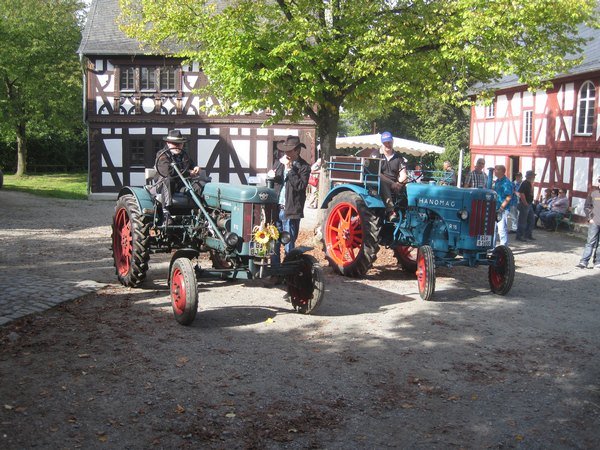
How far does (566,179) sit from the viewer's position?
22109mm

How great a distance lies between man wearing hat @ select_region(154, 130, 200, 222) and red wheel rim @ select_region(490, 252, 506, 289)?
4225 millimetres

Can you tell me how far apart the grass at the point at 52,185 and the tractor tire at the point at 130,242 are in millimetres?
16059

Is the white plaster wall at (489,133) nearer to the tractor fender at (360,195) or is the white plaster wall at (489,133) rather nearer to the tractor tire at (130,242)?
the tractor fender at (360,195)

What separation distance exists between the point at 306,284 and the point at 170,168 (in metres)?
2.29

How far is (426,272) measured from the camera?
8.71m

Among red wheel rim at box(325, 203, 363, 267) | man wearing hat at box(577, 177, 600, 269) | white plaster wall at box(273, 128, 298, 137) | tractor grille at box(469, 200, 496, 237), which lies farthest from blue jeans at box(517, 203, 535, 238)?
white plaster wall at box(273, 128, 298, 137)

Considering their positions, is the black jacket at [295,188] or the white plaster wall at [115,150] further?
the white plaster wall at [115,150]

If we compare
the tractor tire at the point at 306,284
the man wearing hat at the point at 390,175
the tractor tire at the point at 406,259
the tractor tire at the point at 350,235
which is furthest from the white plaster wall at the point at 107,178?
the tractor tire at the point at 306,284

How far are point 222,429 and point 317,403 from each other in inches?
33.4

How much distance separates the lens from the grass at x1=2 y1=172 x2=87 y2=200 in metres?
25.6

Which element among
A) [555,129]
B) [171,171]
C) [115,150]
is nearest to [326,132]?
[171,171]

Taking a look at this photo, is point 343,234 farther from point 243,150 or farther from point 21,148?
point 21,148

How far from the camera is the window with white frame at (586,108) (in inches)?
824

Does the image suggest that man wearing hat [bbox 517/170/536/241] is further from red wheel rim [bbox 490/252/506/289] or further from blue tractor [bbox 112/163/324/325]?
blue tractor [bbox 112/163/324/325]
